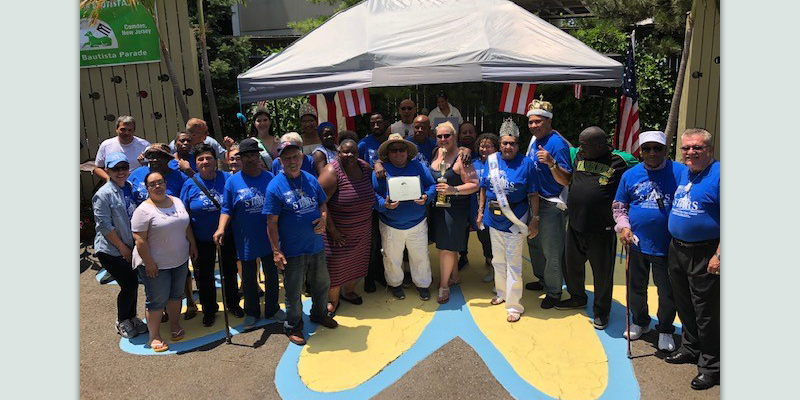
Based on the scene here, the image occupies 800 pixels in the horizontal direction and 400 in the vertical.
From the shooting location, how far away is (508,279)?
5.66 metres

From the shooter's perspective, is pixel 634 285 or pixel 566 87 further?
pixel 566 87

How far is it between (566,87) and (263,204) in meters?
7.48

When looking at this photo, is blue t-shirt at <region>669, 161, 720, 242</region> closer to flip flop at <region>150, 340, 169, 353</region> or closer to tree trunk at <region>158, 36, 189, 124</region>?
flip flop at <region>150, 340, 169, 353</region>

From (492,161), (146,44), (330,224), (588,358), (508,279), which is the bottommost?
(588,358)

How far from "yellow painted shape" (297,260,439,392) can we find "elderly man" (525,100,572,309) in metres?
1.27

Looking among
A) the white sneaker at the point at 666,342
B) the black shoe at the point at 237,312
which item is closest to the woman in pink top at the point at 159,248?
the black shoe at the point at 237,312

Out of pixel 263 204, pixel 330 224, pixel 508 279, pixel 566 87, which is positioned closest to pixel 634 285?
pixel 508 279

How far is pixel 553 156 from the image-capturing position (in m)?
5.48

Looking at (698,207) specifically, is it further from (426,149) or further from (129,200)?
(129,200)

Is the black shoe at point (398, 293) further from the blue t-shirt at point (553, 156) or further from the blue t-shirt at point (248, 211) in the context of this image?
the blue t-shirt at point (553, 156)

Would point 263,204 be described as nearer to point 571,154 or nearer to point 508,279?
point 508,279

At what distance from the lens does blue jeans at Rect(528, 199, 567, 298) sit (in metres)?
5.68

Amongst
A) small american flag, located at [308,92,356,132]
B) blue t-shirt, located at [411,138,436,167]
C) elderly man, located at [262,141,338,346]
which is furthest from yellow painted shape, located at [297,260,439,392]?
small american flag, located at [308,92,356,132]

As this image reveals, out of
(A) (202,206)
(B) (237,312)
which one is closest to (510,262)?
(B) (237,312)
